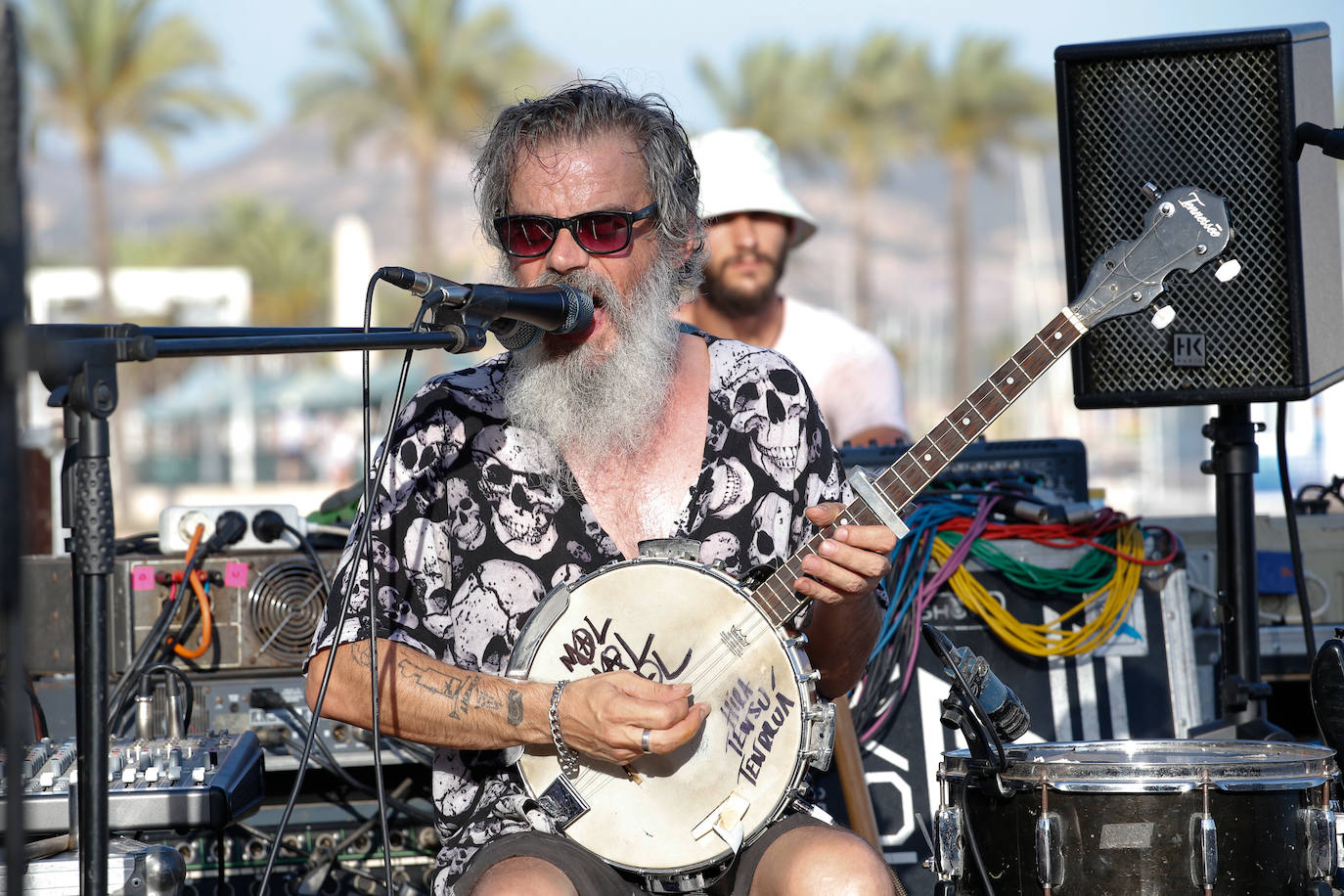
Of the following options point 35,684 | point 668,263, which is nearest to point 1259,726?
point 668,263

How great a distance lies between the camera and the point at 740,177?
211 inches

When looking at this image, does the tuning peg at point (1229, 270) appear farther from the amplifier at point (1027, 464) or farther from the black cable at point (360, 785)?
the black cable at point (360, 785)

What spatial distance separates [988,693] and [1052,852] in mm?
268

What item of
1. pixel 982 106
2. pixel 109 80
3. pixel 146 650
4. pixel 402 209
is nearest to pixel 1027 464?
pixel 146 650

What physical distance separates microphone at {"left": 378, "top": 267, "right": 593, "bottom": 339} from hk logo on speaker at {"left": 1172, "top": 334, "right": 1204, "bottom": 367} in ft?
4.66

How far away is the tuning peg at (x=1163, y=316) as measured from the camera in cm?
299

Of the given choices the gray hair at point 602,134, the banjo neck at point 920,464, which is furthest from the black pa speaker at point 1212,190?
the gray hair at point 602,134

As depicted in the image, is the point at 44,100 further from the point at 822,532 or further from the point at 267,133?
the point at 267,133

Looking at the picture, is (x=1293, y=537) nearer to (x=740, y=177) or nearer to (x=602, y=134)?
(x=602, y=134)

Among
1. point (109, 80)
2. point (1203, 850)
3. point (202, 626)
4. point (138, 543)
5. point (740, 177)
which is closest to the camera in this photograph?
point (1203, 850)

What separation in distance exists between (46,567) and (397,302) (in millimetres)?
38736

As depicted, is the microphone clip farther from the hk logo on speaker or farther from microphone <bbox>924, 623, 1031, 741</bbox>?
the hk logo on speaker

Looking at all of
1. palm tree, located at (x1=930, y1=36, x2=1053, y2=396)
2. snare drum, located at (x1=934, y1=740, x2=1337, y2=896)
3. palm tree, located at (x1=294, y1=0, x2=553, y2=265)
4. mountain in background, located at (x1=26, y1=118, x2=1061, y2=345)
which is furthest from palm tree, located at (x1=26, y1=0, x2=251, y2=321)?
mountain in background, located at (x1=26, y1=118, x2=1061, y2=345)

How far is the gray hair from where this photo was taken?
9.23 ft
